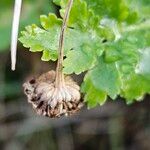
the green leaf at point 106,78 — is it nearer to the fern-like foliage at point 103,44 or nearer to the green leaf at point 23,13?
the fern-like foliage at point 103,44

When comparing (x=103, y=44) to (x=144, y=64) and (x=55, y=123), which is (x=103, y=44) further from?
(x=55, y=123)

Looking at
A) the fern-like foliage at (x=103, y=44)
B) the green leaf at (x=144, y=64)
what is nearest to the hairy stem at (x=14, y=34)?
the fern-like foliage at (x=103, y=44)

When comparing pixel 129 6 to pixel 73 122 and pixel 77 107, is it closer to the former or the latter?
pixel 77 107

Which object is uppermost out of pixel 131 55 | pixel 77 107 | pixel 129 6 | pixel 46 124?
pixel 129 6

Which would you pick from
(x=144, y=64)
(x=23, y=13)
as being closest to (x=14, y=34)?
(x=144, y=64)

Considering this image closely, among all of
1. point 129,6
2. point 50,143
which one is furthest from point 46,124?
point 129,6
